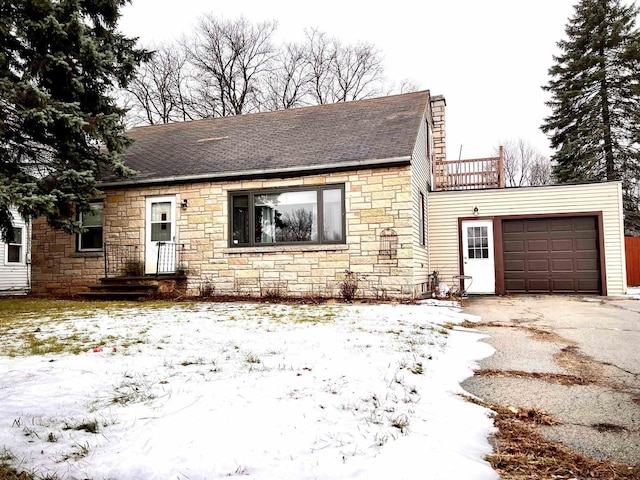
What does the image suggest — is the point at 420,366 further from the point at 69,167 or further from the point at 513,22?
the point at 513,22

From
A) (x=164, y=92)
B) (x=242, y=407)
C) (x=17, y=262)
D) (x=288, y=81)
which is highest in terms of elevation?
(x=288, y=81)

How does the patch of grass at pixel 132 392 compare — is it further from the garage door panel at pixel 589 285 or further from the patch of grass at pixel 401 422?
the garage door panel at pixel 589 285

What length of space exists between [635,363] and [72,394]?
13.8 feet

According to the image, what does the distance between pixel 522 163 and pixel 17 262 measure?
3196 centimetres

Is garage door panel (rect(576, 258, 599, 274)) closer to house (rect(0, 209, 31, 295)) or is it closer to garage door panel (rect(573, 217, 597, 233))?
garage door panel (rect(573, 217, 597, 233))

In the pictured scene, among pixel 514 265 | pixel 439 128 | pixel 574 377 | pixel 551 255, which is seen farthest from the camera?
pixel 439 128

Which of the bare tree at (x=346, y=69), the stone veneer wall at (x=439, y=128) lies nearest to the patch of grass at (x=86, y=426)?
the stone veneer wall at (x=439, y=128)

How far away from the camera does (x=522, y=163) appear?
32688 millimetres

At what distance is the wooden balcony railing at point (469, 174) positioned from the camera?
12.5 metres

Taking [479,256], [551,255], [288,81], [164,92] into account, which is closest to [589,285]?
[551,255]

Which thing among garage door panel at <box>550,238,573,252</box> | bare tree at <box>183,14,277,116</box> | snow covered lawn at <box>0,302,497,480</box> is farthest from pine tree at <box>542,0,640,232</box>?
snow covered lawn at <box>0,302,497,480</box>

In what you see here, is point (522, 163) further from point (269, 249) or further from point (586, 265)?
point (269, 249)

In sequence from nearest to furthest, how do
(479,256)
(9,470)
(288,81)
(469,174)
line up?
(9,470) → (479,256) → (469,174) → (288,81)

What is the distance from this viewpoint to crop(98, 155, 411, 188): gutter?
29.4 feet
